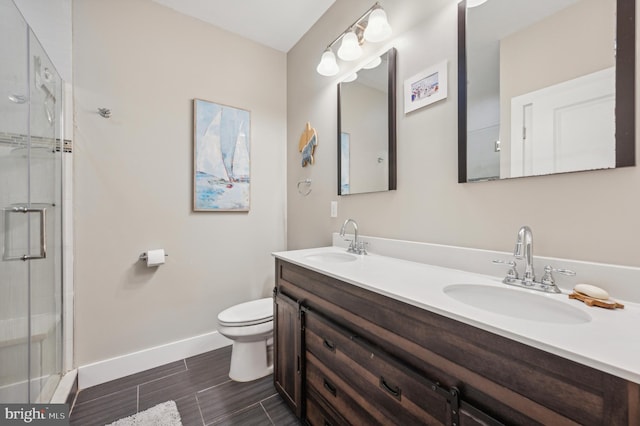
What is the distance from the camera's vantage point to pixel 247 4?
6.34ft

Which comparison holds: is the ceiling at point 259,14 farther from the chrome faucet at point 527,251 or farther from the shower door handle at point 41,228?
the chrome faucet at point 527,251

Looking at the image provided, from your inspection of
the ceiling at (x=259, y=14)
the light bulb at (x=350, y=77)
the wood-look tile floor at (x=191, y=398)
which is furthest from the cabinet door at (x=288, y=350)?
the ceiling at (x=259, y=14)

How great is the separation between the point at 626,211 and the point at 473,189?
46cm

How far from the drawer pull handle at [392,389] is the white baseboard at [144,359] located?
1.75 metres

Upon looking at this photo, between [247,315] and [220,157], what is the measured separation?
130 centimetres

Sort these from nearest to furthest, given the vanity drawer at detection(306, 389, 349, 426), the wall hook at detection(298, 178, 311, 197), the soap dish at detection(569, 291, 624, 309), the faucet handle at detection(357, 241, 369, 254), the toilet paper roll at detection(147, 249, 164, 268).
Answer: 1. the soap dish at detection(569, 291, 624, 309)
2. the vanity drawer at detection(306, 389, 349, 426)
3. the faucet handle at detection(357, 241, 369, 254)
4. the toilet paper roll at detection(147, 249, 164, 268)
5. the wall hook at detection(298, 178, 311, 197)

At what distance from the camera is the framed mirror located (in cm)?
150

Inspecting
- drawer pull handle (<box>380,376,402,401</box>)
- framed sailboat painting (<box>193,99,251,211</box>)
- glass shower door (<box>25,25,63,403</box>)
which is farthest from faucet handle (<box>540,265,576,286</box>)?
glass shower door (<box>25,25,63,403</box>)

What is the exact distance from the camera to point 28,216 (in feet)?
4.23

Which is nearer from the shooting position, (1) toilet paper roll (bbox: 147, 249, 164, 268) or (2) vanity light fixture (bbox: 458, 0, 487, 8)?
(2) vanity light fixture (bbox: 458, 0, 487, 8)

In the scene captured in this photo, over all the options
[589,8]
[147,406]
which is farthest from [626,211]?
[147,406]

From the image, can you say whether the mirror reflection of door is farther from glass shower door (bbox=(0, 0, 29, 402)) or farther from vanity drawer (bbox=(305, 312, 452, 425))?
glass shower door (bbox=(0, 0, 29, 402))

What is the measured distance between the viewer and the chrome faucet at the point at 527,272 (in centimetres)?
86

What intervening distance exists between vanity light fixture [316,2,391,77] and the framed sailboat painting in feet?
2.90
